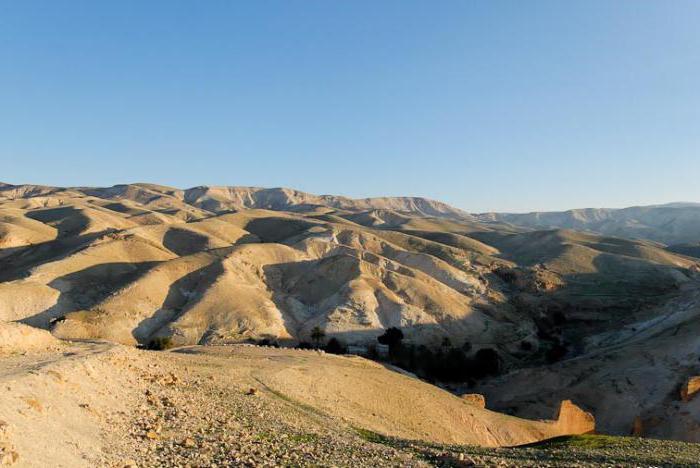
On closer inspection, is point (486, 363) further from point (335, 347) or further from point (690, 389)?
point (690, 389)

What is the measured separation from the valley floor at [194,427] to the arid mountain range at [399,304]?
71.8ft

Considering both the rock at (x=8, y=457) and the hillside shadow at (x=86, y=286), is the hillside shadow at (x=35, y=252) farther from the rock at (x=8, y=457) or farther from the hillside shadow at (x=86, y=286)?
the rock at (x=8, y=457)

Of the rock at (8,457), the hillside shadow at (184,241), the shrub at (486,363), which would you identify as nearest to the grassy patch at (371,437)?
the rock at (8,457)

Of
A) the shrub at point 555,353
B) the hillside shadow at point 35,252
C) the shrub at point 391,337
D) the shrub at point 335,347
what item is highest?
the hillside shadow at point 35,252

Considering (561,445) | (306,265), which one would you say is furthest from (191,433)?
(306,265)

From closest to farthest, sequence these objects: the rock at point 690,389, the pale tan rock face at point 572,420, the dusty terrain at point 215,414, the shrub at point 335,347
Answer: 1. the dusty terrain at point 215,414
2. the pale tan rock face at point 572,420
3. the rock at point 690,389
4. the shrub at point 335,347

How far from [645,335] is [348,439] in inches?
1893

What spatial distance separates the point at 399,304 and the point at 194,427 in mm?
48842

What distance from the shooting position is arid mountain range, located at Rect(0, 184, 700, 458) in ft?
138

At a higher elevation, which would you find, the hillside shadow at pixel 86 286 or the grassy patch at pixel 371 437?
the grassy patch at pixel 371 437

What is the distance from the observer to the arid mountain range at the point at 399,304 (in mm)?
42156

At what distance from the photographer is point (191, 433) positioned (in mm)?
13820

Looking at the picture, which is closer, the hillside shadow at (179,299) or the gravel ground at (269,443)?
the gravel ground at (269,443)

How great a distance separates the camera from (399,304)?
2446 inches
